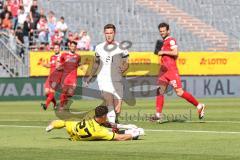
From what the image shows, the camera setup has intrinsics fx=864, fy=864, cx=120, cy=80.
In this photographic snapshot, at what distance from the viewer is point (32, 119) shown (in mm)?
23688

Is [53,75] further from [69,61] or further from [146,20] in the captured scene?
[146,20]

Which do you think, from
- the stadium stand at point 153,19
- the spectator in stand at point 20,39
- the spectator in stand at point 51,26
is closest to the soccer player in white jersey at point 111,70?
the spectator in stand at point 20,39

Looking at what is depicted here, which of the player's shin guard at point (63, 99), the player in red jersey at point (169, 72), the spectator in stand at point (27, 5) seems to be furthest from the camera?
the spectator in stand at point (27, 5)

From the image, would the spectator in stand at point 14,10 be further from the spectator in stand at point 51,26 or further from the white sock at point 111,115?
A: the white sock at point 111,115

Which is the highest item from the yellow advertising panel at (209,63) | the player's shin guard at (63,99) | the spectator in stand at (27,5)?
the spectator in stand at (27,5)

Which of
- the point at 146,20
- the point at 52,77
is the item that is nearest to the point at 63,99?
the point at 52,77

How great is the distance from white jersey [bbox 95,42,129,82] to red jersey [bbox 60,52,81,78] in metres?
9.84

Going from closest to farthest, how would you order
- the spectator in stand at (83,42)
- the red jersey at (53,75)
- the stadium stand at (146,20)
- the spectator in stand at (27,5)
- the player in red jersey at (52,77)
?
the player in red jersey at (52,77) < the red jersey at (53,75) < the spectator in stand at (27,5) < the spectator in stand at (83,42) < the stadium stand at (146,20)

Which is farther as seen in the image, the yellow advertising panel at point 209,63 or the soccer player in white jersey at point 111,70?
the yellow advertising panel at point 209,63

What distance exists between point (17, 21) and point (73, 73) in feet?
37.0

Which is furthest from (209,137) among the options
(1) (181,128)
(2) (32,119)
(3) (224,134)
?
(2) (32,119)

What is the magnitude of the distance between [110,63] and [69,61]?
10.2 metres

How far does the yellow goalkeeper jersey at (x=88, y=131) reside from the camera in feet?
51.3

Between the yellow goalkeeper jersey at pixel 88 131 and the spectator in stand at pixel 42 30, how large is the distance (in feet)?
80.9
